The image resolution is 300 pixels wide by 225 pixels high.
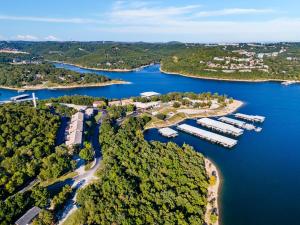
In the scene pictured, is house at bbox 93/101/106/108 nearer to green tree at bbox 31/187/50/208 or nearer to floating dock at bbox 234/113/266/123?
floating dock at bbox 234/113/266/123

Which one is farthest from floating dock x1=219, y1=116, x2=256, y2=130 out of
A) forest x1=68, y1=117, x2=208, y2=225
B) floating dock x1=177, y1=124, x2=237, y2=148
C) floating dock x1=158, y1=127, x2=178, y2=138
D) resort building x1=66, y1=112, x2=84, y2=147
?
resort building x1=66, y1=112, x2=84, y2=147

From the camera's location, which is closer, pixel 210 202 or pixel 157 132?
pixel 210 202

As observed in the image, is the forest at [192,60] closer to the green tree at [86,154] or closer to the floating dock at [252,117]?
the floating dock at [252,117]

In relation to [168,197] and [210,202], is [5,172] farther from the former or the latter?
[210,202]

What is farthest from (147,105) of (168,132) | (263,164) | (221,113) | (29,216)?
(29,216)

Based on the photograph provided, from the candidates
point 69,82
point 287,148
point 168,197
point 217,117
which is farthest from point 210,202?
point 69,82

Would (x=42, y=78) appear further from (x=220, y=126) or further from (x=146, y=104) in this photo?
(x=220, y=126)
